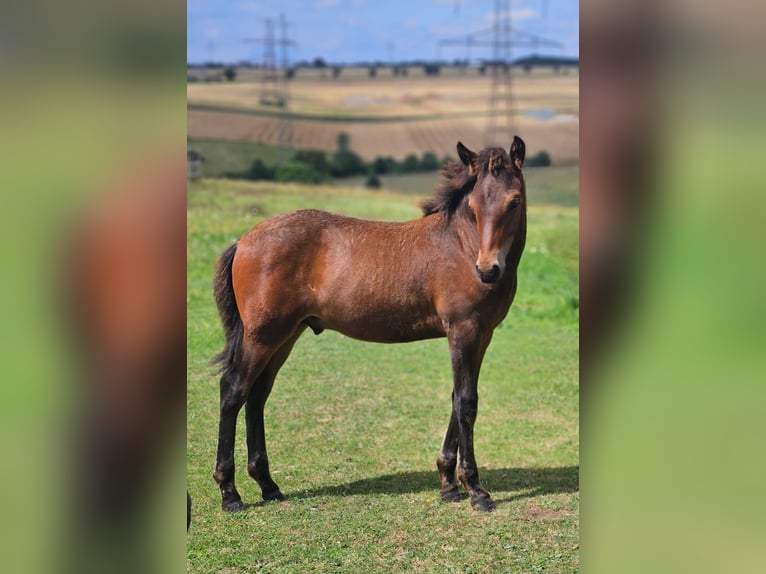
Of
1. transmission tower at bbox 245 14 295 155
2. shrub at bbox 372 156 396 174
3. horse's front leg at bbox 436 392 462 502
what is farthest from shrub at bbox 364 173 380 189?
horse's front leg at bbox 436 392 462 502

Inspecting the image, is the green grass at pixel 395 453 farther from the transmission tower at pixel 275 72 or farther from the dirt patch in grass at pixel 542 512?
the transmission tower at pixel 275 72

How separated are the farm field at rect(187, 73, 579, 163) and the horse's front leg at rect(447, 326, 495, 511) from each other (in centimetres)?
1593

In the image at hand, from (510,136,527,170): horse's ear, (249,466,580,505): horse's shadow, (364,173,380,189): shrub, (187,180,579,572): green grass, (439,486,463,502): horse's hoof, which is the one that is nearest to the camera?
(187,180,579,572): green grass

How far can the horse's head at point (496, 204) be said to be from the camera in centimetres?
416

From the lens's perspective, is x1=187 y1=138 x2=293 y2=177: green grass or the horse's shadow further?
x1=187 y1=138 x2=293 y2=177: green grass

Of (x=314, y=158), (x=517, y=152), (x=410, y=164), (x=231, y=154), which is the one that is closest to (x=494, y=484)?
(x=517, y=152)

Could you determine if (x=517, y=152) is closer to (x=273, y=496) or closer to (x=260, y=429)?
(x=260, y=429)

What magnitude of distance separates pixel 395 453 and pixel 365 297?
1476mm

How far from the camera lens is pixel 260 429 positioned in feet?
15.9

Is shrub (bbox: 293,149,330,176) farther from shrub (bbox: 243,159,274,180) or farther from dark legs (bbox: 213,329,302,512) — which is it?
dark legs (bbox: 213,329,302,512)

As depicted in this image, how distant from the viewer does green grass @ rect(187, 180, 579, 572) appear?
396 centimetres
